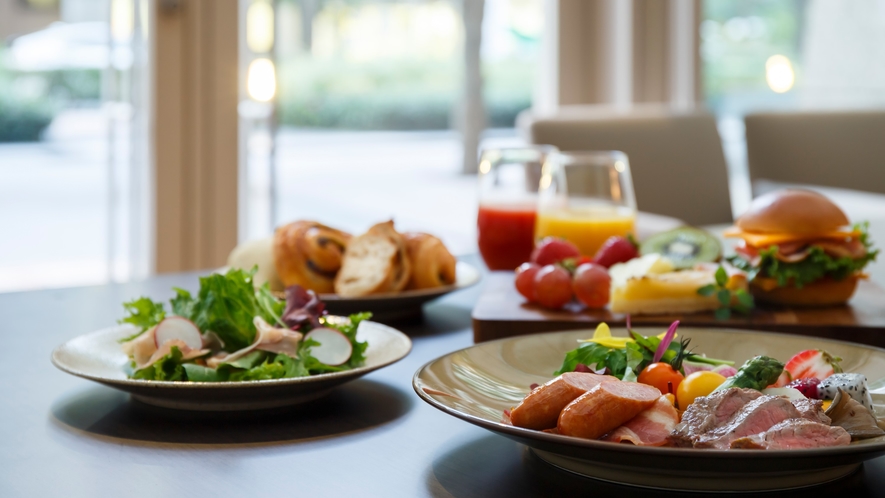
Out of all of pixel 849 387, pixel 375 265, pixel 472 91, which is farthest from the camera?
pixel 472 91

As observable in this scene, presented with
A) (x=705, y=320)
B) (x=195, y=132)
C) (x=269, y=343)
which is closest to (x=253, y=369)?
(x=269, y=343)

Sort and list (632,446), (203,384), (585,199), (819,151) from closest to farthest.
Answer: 1. (632,446)
2. (203,384)
3. (585,199)
4. (819,151)

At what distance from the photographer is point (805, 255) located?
1237 mm

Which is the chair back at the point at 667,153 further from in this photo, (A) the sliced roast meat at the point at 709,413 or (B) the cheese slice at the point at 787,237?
(A) the sliced roast meat at the point at 709,413

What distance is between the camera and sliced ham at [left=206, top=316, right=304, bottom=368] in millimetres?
851

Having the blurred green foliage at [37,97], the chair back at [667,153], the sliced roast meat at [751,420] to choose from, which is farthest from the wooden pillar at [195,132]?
the sliced roast meat at [751,420]

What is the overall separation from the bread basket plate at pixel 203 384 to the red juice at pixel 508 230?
2.36 ft

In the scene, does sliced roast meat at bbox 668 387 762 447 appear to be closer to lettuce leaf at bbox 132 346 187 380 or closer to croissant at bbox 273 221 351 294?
lettuce leaf at bbox 132 346 187 380

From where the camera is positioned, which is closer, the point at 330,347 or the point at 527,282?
the point at 330,347

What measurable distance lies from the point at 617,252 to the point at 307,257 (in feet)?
1.54

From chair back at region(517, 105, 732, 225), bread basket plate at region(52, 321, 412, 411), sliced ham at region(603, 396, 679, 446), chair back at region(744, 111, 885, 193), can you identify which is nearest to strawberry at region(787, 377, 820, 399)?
sliced ham at region(603, 396, 679, 446)

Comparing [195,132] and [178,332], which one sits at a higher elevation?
[195,132]

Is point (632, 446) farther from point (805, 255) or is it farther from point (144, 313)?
point (805, 255)

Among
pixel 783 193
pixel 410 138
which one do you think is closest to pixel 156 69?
pixel 410 138
